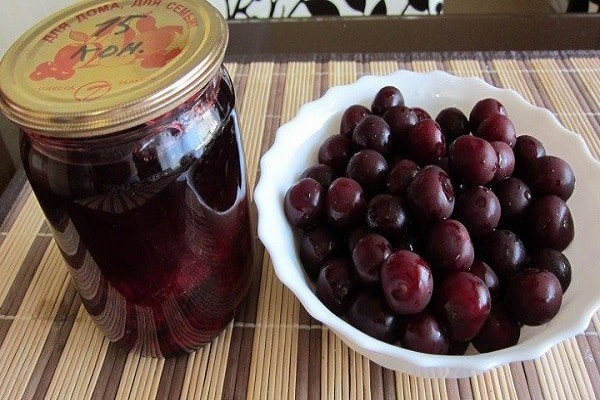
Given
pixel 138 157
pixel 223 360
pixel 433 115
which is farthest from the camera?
pixel 433 115

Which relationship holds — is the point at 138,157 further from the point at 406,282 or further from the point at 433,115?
the point at 433,115

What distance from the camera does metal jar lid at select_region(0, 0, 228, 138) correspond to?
341 millimetres

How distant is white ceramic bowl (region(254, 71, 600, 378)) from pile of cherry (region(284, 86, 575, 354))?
15 mm

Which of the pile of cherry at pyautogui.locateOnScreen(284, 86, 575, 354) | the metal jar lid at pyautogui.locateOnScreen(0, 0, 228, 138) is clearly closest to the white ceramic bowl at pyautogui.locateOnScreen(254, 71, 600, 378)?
the pile of cherry at pyautogui.locateOnScreen(284, 86, 575, 354)

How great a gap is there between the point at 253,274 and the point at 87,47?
0.25 meters

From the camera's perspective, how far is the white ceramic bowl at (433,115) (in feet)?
1.32

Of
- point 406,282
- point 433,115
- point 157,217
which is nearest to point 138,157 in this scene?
point 157,217

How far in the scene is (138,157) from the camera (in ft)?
1.20

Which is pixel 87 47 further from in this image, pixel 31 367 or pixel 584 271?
pixel 584 271

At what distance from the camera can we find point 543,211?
467mm

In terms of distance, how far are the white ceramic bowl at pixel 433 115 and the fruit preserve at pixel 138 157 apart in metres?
0.05

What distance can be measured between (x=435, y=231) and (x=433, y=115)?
0.22m

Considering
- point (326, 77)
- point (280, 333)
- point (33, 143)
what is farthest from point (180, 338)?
point (326, 77)

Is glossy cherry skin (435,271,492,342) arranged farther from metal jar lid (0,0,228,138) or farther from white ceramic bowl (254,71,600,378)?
metal jar lid (0,0,228,138)
